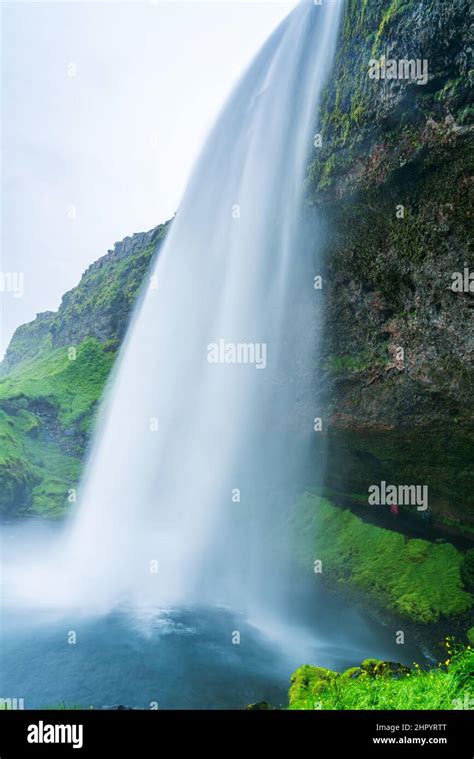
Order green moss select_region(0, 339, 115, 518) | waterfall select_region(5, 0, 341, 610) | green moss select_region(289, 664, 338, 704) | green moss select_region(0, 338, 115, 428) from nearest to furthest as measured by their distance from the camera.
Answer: green moss select_region(289, 664, 338, 704) < waterfall select_region(5, 0, 341, 610) < green moss select_region(0, 339, 115, 518) < green moss select_region(0, 338, 115, 428)

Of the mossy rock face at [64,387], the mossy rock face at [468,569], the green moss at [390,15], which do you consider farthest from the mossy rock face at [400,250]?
the mossy rock face at [64,387]

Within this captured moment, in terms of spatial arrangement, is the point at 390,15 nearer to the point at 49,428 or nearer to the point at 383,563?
the point at 383,563

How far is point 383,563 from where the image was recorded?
15047 mm

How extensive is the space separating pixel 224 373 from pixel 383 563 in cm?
965

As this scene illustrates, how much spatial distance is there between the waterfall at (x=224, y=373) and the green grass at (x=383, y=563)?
193 centimetres

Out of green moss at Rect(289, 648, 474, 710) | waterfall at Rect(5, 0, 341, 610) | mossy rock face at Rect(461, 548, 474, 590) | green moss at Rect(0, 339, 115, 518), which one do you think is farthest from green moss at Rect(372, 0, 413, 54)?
green moss at Rect(0, 339, 115, 518)

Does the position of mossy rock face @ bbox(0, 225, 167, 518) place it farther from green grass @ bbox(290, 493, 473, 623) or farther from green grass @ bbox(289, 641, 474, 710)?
green grass @ bbox(289, 641, 474, 710)

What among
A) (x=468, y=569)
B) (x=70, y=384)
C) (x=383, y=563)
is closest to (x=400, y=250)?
(x=468, y=569)

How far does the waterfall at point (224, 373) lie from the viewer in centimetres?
1608

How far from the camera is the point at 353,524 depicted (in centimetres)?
1738

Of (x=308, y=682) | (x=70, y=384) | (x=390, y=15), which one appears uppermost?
(x=390, y=15)

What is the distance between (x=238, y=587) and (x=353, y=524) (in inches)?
206

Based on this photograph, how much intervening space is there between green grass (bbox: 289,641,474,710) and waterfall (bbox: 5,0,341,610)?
635 cm

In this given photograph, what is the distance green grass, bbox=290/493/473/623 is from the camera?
516 inches
